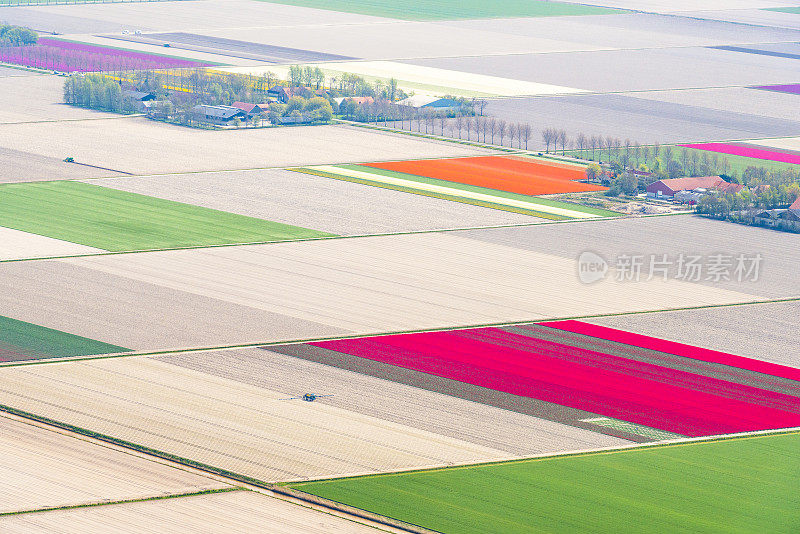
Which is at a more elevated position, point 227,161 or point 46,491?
point 227,161

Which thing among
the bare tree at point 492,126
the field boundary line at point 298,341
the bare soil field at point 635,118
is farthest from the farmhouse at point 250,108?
the field boundary line at point 298,341

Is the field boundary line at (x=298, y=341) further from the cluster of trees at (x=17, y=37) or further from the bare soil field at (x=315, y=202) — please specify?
the cluster of trees at (x=17, y=37)

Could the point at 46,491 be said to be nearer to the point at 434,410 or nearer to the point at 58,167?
the point at 434,410

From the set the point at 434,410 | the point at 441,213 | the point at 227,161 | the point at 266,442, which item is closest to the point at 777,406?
the point at 434,410

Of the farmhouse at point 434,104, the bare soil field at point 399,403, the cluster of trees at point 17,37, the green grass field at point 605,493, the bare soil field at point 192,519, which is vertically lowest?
the bare soil field at point 192,519

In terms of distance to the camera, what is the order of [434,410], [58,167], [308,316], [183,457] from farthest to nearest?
[58,167]
[308,316]
[434,410]
[183,457]

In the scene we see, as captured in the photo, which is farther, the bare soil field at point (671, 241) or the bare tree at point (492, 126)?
the bare tree at point (492, 126)
